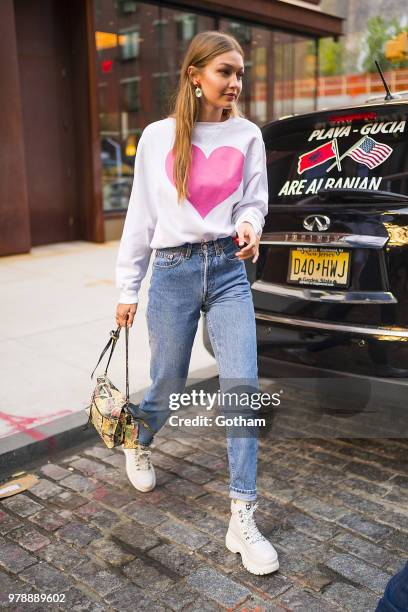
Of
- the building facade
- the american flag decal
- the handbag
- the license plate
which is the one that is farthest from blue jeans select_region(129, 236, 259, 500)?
the building facade

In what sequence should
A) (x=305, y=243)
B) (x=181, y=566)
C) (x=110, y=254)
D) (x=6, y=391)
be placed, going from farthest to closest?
(x=110, y=254) → (x=6, y=391) → (x=305, y=243) → (x=181, y=566)

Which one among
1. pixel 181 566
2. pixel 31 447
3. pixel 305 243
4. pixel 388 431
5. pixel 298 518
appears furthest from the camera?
pixel 388 431

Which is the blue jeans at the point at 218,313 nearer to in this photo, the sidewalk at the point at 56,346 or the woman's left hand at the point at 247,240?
the woman's left hand at the point at 247,240

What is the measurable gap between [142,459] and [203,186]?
1.43m

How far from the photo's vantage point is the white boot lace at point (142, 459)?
346cm

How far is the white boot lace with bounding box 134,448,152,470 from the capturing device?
3.46 m

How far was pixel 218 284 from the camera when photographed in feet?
9.61

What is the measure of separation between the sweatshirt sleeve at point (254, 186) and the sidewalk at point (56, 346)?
1.83m

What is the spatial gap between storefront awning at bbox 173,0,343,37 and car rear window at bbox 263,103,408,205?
938 centimetres

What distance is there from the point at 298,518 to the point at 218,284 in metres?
1.15

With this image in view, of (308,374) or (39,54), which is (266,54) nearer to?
(39,54)

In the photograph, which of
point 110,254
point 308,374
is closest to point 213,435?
point 308,374

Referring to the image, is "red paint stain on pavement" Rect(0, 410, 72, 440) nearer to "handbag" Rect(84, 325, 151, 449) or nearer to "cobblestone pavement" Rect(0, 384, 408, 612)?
"cobblestone pavement" Rect(0, 384, 408, 612)

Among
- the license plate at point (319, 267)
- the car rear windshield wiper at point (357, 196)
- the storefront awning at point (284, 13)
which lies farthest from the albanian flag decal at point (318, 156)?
the storefront awning at point (284, 13)
